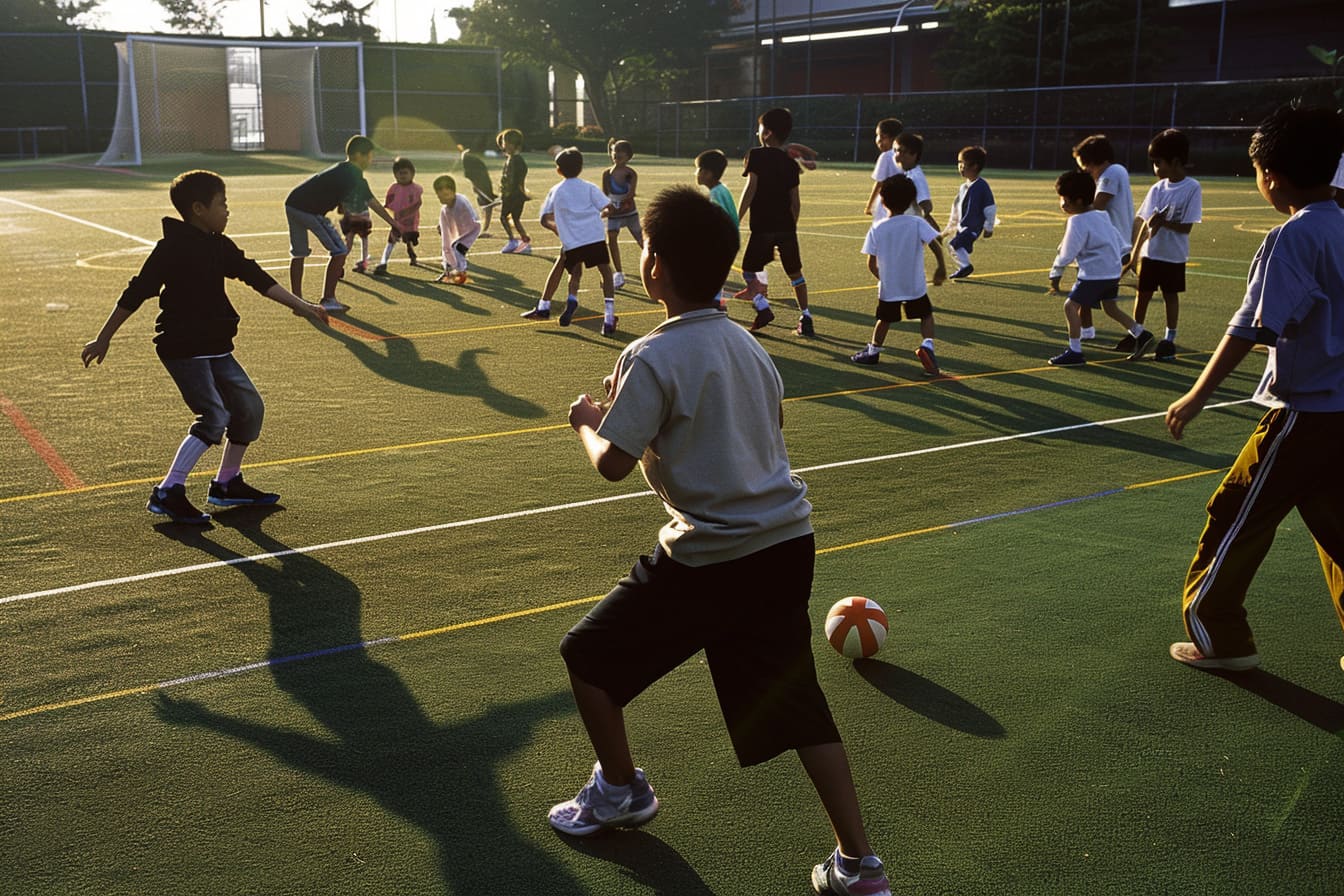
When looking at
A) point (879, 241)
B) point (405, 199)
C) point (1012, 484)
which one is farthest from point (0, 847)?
point (405, 199)

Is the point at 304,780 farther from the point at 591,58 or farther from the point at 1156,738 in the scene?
the point at 591,58

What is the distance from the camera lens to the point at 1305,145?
4254mm

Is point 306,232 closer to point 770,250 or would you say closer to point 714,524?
point 770,250

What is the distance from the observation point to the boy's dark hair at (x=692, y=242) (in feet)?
10.3

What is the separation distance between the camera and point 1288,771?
3.96 meters

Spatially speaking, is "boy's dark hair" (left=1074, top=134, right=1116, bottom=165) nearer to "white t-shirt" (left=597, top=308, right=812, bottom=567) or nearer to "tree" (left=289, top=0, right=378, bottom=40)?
"white t-shirt" (left=597, top=308, right=812, bottom=567)

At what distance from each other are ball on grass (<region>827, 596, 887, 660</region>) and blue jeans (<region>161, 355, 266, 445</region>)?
3.44 m

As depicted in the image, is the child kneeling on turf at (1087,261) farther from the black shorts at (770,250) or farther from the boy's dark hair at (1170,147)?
the black shorts at (770,250)

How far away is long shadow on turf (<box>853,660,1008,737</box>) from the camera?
14.1ft

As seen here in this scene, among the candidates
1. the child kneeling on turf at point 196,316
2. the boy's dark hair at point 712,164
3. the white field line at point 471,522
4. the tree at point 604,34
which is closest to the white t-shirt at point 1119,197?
the boy's dark hair at point 712,164

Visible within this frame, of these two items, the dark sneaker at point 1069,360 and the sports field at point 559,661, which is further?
the dark sneaker at point 1069,360

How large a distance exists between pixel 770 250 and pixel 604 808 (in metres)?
9.75

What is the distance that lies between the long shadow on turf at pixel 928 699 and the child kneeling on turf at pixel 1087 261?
22.1ft

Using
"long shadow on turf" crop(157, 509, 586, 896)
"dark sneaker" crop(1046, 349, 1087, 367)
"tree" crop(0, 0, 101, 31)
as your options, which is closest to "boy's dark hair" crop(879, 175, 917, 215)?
"dark sneaker" crop(1046, 349, 1087, 367)
